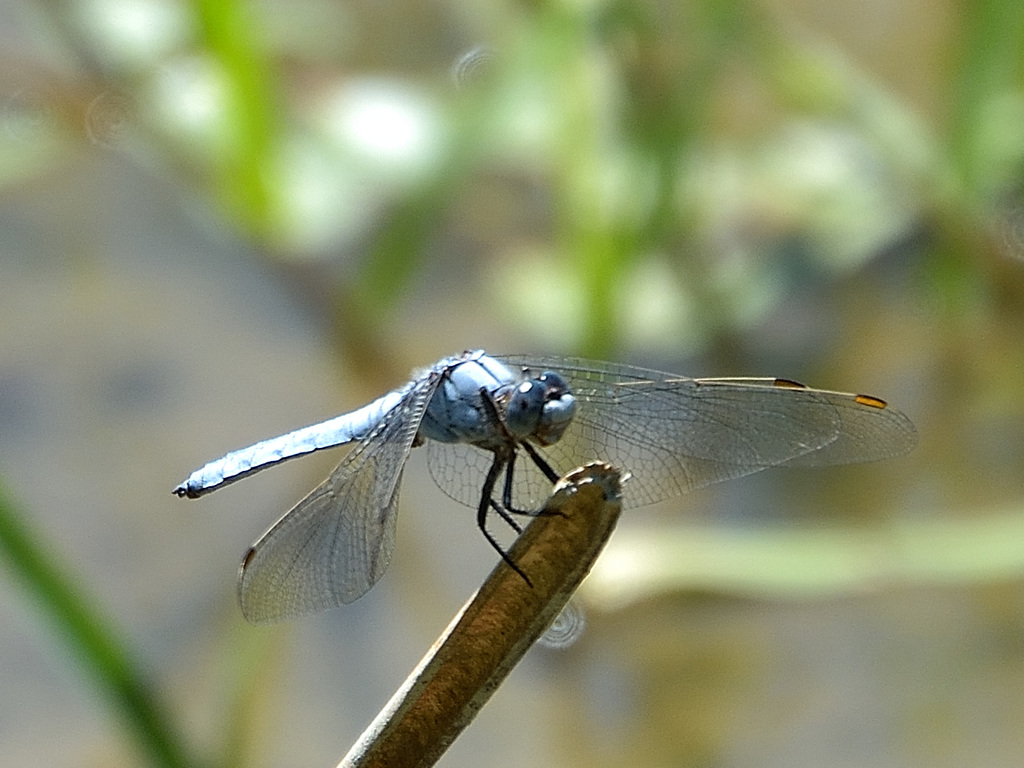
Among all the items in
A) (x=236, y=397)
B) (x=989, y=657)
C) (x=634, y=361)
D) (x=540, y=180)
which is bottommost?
(x=236, y=397)

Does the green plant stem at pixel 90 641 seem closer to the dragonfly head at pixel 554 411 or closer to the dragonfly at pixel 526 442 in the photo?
the dragonfly at pixel 526 442

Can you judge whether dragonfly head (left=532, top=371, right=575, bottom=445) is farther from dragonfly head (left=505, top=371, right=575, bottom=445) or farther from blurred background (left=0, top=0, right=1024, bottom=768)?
blurred background (left=0, top=0, right=1024, bottom=768)

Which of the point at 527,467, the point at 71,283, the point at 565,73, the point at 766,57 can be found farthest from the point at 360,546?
the point at 71,283

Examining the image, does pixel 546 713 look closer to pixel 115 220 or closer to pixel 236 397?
pixel 236 397

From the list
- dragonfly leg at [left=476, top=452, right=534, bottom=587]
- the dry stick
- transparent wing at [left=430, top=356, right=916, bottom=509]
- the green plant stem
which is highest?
transparent wing at [left=430, top=356, right=916, bottom=509]

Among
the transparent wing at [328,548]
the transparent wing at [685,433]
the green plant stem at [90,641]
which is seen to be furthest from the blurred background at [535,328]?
the transparent wing at [685,433]

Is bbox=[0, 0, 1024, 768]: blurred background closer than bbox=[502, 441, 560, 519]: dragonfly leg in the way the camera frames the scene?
No

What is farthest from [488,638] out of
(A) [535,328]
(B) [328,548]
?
A: (A) [535,328]

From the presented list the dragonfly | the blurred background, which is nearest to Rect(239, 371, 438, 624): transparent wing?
the dragonfly
